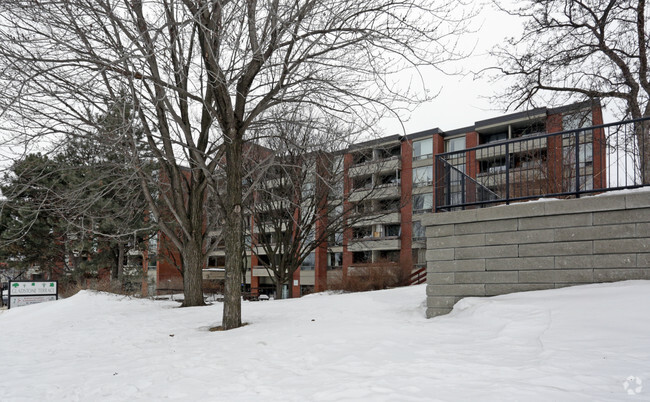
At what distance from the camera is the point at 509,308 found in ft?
19.0

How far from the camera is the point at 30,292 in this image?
14.4m

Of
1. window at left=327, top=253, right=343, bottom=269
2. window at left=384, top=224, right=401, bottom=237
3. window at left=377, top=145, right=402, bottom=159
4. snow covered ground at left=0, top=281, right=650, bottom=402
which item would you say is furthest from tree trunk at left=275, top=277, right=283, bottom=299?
window at left=327, top=253, right=343, bottom=269

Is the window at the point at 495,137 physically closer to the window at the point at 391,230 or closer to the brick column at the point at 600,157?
the window at the point at 391,230

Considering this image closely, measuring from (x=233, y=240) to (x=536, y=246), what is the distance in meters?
5.17

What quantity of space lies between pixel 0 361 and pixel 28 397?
2518 millimetres

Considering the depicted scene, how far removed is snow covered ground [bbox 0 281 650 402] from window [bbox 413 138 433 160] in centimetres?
3555

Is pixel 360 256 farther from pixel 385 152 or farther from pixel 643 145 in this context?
pixel 643 145

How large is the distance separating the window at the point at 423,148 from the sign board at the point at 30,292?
111 feet

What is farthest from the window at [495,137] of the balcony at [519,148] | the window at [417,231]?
the balcony at [519,148]

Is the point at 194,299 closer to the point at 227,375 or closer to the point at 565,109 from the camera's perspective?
the point at 227,375

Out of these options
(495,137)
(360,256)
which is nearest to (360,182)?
(360,256)

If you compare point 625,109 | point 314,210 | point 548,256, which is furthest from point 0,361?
point 625,109

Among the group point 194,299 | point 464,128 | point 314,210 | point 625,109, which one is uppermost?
point 464,128

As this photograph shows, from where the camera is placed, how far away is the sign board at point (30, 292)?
14.1 meters
